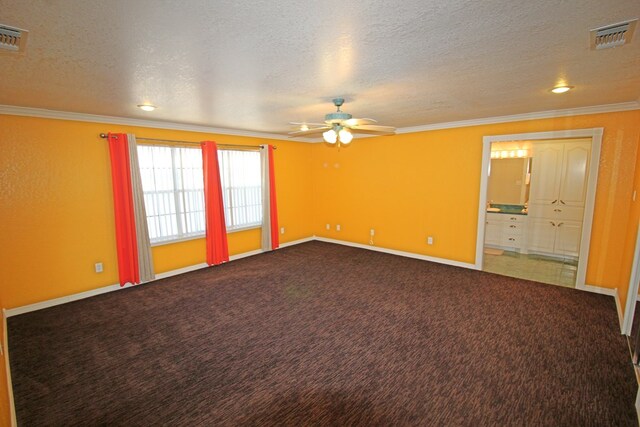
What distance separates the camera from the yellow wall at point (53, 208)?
3.38m

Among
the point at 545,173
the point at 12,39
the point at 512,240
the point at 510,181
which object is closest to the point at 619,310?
the point at 512,240

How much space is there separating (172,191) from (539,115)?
5.70 metres

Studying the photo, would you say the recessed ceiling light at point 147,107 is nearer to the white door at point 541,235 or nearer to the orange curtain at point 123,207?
the orange curtain at point 123,207

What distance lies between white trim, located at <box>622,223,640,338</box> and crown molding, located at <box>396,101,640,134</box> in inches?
70.9

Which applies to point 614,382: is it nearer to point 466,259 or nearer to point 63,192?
point 466,259

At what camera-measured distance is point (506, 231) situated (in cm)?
602

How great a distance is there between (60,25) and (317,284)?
3754 millimetres

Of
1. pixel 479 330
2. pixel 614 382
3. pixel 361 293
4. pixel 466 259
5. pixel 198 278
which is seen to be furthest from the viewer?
pixel 466 259

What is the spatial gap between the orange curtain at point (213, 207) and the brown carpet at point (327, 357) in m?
0.98

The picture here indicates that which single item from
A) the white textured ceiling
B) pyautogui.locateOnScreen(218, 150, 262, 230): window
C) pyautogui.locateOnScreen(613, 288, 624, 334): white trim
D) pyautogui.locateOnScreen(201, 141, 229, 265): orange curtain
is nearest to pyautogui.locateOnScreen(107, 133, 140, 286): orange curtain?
the white textured ceiling

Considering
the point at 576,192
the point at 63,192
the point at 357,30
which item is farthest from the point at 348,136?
the point at 576,192

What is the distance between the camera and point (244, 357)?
2.66 metres

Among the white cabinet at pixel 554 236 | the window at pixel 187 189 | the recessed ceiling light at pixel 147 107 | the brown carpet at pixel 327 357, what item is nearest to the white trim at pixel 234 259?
the brown carpet at pixel 327 357

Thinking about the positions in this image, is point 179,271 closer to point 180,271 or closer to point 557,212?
point 180,271
